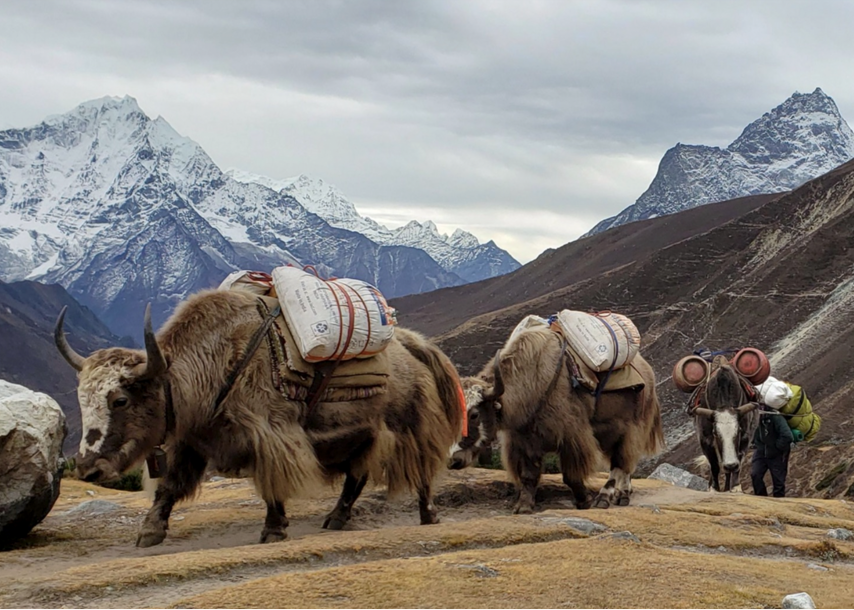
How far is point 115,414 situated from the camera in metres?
6.76

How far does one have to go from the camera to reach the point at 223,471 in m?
7.20

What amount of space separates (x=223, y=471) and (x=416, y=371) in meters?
2.14

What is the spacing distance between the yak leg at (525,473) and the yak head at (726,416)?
12.1ft

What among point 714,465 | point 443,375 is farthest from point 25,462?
point 714,465

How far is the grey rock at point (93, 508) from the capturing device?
356 inches

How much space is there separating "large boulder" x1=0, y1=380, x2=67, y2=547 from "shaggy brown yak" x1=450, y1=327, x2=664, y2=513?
12.7 feet

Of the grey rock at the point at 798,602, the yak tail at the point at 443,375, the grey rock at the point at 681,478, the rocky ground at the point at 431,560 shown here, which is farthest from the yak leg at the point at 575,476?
the grey rock at the point at 681,478

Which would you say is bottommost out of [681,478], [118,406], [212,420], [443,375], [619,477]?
[681,478]

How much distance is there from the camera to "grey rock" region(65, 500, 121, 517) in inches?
356

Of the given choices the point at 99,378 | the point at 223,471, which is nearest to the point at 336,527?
the point at 223,471

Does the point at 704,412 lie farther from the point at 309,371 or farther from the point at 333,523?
the point at 309,371

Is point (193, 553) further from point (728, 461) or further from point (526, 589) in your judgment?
point (728, 461)

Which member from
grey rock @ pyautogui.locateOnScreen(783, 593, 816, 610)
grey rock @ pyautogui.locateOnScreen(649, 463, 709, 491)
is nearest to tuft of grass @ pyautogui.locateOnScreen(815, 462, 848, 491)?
grey rock @ pyautogui.locateOnScreen(649, 463, 709, 491)

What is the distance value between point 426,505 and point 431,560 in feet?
8.16
